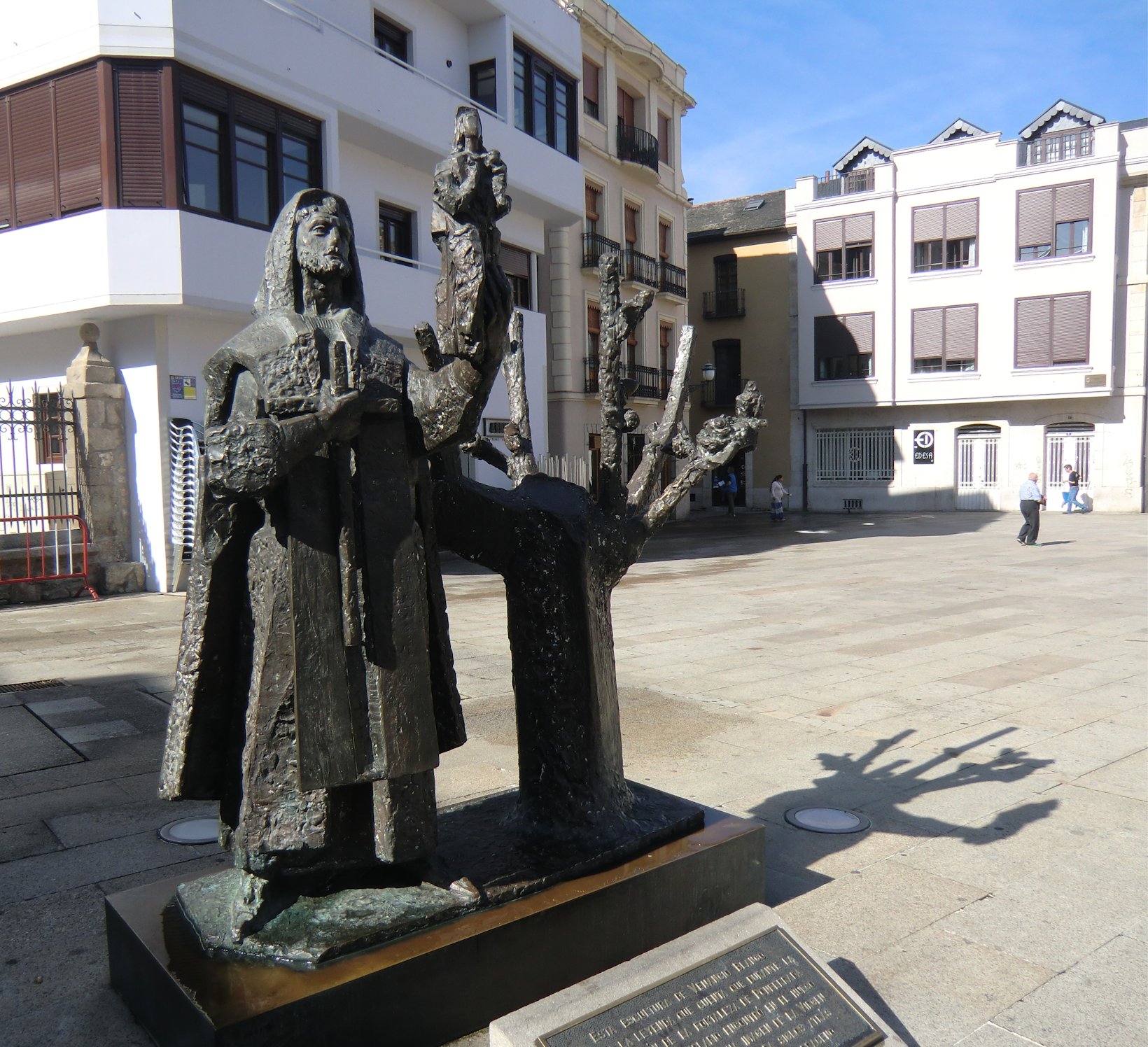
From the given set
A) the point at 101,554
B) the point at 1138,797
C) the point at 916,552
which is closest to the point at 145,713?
the point at 1138,797

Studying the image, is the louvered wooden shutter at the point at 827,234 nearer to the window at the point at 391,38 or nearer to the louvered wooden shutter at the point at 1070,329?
the louvered wooden shutter at the point at 1070,329

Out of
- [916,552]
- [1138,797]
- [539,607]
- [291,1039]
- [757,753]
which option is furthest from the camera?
[916,552]

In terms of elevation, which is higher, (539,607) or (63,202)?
(63,202)

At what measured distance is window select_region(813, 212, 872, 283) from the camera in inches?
1304

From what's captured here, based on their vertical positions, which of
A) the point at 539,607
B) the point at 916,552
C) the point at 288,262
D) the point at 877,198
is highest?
the point at 877,198

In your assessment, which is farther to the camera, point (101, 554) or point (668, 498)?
point (101, 554)

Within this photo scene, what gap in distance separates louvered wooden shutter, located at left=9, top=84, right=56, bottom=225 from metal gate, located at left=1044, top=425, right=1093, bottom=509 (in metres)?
28.0

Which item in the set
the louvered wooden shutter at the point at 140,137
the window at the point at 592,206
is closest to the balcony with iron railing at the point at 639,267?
the window at the point at 592,206

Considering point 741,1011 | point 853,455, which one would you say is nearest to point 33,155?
point 741,1011

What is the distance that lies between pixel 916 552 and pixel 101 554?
1385cm

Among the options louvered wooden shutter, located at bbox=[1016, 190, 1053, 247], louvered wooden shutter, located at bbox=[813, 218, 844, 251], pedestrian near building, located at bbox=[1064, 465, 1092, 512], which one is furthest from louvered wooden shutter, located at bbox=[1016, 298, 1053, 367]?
louvered wooden shutter, located at bbox=[813, 218, 844, 251]

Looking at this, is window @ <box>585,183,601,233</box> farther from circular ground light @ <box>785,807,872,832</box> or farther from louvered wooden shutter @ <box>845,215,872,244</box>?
circular ground light @ <box>785,807,872,832</box>

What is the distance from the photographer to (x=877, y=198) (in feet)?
107

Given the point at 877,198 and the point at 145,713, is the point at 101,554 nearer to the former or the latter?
the point at 145,713
